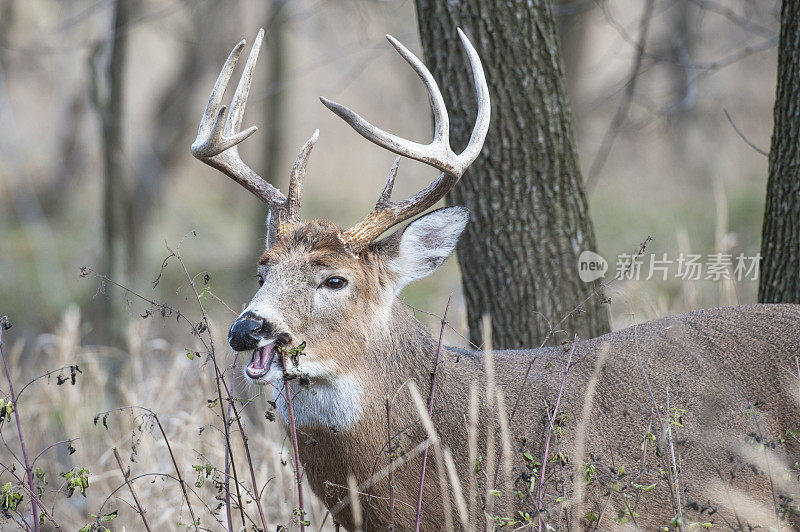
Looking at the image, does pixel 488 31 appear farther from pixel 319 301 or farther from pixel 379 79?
pixel 379 79

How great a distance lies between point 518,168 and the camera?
5078 millimetres

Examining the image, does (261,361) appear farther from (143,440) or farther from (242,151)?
(242,151)

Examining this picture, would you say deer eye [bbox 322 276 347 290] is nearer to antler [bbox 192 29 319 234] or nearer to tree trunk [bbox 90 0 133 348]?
antler [bbox 192 29 319 234]

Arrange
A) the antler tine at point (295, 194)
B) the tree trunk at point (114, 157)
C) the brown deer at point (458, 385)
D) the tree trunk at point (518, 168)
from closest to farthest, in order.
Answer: the brown deer at point (458, 385) < the antler tine at point (295, 194) < the tree trunk at point (518, 168) < the tree trunk at point (114, 157)

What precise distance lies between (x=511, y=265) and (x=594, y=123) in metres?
13.3

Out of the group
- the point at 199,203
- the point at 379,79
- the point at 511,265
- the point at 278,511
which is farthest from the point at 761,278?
the point at 379,79

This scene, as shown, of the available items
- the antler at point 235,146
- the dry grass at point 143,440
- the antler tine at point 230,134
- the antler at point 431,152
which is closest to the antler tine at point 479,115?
the antler at point 431,152

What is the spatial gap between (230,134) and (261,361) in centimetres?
116

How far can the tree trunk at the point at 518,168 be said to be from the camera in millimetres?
5051

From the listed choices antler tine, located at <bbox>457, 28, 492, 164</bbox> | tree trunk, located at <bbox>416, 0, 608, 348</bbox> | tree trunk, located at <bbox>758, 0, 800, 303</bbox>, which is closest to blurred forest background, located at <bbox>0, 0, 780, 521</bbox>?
tree trunk, located at <bbox>416, 0, 608, 348</bbox>

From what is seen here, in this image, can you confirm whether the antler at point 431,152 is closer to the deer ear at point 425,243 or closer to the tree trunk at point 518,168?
the deer ear at point 425,243

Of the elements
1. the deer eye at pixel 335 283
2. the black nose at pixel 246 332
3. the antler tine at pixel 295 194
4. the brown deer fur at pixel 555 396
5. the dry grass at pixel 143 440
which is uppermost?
the antler tine at pixel 295 194

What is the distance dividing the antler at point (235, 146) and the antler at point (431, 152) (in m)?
0.35

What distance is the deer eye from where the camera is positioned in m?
3.87
